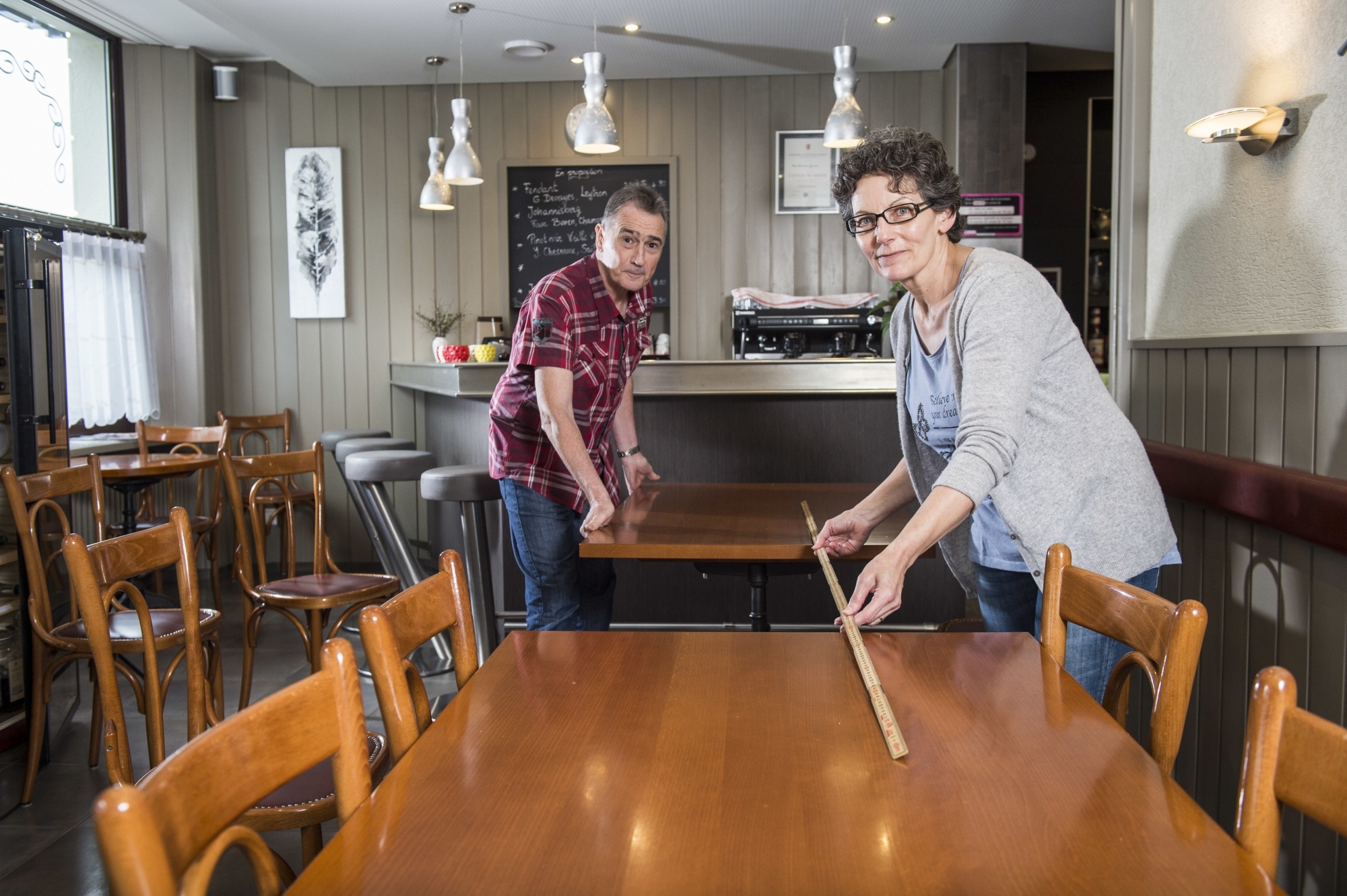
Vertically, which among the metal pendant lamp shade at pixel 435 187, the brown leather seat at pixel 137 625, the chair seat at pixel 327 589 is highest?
the metal pendant lamp shade at pixel 435 187

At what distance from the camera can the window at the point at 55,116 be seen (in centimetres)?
512

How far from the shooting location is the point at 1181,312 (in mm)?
2381

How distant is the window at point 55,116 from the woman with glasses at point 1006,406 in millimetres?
4971

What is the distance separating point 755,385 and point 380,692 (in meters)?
2.69

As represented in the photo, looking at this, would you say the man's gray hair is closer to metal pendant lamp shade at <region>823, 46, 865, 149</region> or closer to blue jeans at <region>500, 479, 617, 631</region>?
blue jeans at <region>500, 479, 617, 631</region>

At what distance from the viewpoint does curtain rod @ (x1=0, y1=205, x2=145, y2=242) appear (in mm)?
5027

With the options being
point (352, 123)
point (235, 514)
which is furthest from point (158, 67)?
point (235, 514)

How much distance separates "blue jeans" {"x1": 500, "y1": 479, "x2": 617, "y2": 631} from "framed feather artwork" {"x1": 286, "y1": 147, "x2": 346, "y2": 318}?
4171mm

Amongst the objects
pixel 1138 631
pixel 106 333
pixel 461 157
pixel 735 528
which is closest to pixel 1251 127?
pixel 1138 631

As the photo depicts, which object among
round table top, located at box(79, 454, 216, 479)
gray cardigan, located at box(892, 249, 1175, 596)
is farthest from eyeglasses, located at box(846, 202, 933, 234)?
round table top, located at box(79, 454, 216, 479)

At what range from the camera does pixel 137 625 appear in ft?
9.45

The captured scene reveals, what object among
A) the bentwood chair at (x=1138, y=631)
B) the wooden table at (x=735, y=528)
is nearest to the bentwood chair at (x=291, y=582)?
the wooden table at (x=735, y=528)

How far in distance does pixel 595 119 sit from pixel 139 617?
2.93 meters

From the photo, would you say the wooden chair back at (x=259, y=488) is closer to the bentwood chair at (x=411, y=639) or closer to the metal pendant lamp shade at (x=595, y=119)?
the metal pendant lamp shade at (x=595, y=119)
